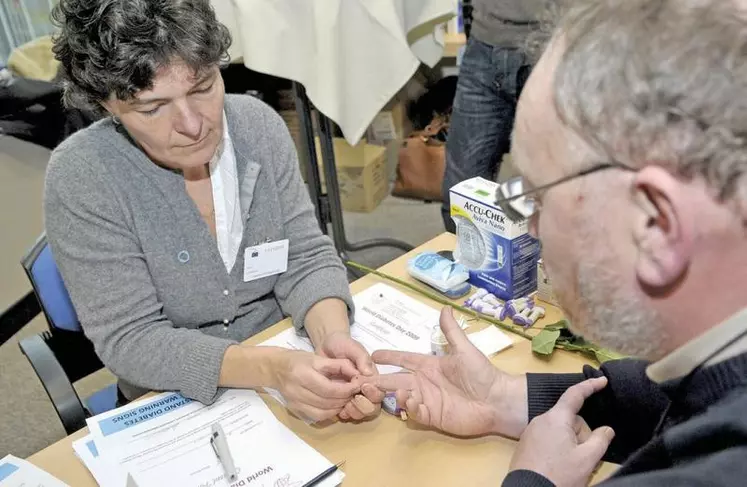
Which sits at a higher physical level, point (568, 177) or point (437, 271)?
point (568, 177)

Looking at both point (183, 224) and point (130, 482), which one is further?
point (183, 224)

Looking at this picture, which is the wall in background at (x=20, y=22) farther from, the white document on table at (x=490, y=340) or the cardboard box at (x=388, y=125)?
the white document on table at (x=490, y=340)

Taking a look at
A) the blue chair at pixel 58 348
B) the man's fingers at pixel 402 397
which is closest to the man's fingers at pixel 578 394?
the man's fingers at pixel 402 397

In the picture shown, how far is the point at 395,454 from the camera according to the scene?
1043 millimetres

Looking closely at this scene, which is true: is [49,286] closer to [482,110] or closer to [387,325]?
[387,325]

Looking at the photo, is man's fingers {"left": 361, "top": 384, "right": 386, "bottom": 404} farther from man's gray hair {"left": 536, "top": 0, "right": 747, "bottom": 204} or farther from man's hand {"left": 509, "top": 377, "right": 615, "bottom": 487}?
man's gray hair {"left": 536, "top": 0, "right": 747, "bottom": 204}

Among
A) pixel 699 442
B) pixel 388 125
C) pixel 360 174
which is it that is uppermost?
pixel 699 442

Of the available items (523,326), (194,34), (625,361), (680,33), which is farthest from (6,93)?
(680,33)

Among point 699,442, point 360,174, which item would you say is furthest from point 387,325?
point 360,174

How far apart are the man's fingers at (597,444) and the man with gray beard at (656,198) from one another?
0.66ft

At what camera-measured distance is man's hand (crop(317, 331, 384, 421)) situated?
3.62 ft

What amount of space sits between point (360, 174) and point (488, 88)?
1.36 m

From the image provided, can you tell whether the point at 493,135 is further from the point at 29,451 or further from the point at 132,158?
the point at 29,451

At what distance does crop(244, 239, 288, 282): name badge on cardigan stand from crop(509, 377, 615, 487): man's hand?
652mm
